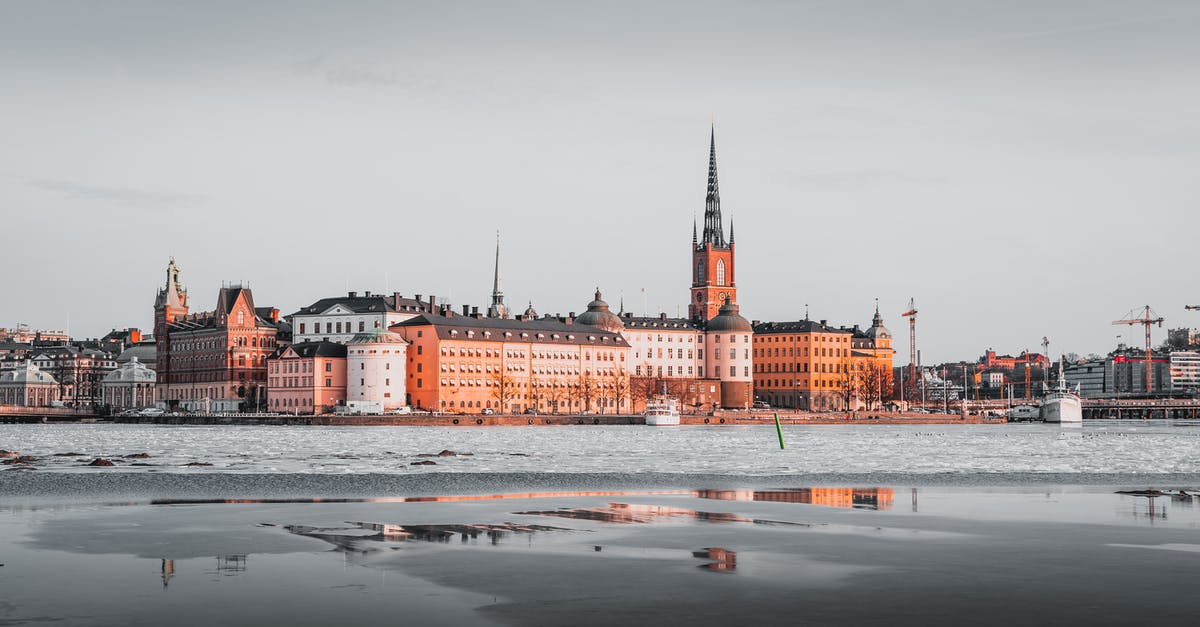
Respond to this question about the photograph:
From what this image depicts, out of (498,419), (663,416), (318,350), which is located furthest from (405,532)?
(318,350)

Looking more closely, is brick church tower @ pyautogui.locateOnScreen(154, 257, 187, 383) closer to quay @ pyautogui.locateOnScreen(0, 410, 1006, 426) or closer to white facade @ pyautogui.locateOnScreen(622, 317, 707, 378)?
quay @ pyautogui.locateOnScreen(0, 410, 1006, 426)

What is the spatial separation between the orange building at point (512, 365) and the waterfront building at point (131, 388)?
4921cm

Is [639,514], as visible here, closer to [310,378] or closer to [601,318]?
[310,378]

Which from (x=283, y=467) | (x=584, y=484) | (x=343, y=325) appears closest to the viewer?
(x=584, y=484)

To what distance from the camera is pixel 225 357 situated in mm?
171375

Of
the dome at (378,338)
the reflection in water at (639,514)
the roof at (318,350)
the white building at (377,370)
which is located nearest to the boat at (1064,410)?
the white building at (377,370)

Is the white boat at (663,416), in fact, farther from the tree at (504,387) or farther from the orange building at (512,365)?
the orange building at (512,365)

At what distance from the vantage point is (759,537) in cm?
2248

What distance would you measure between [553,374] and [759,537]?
491ft

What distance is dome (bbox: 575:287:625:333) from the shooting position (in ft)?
626

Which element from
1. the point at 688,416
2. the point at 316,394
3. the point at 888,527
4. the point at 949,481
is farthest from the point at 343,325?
the point at 888,527

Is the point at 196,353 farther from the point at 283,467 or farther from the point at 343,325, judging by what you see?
the point at 283,467

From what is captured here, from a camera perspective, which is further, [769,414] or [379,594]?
[769,414]

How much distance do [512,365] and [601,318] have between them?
27.2 m
